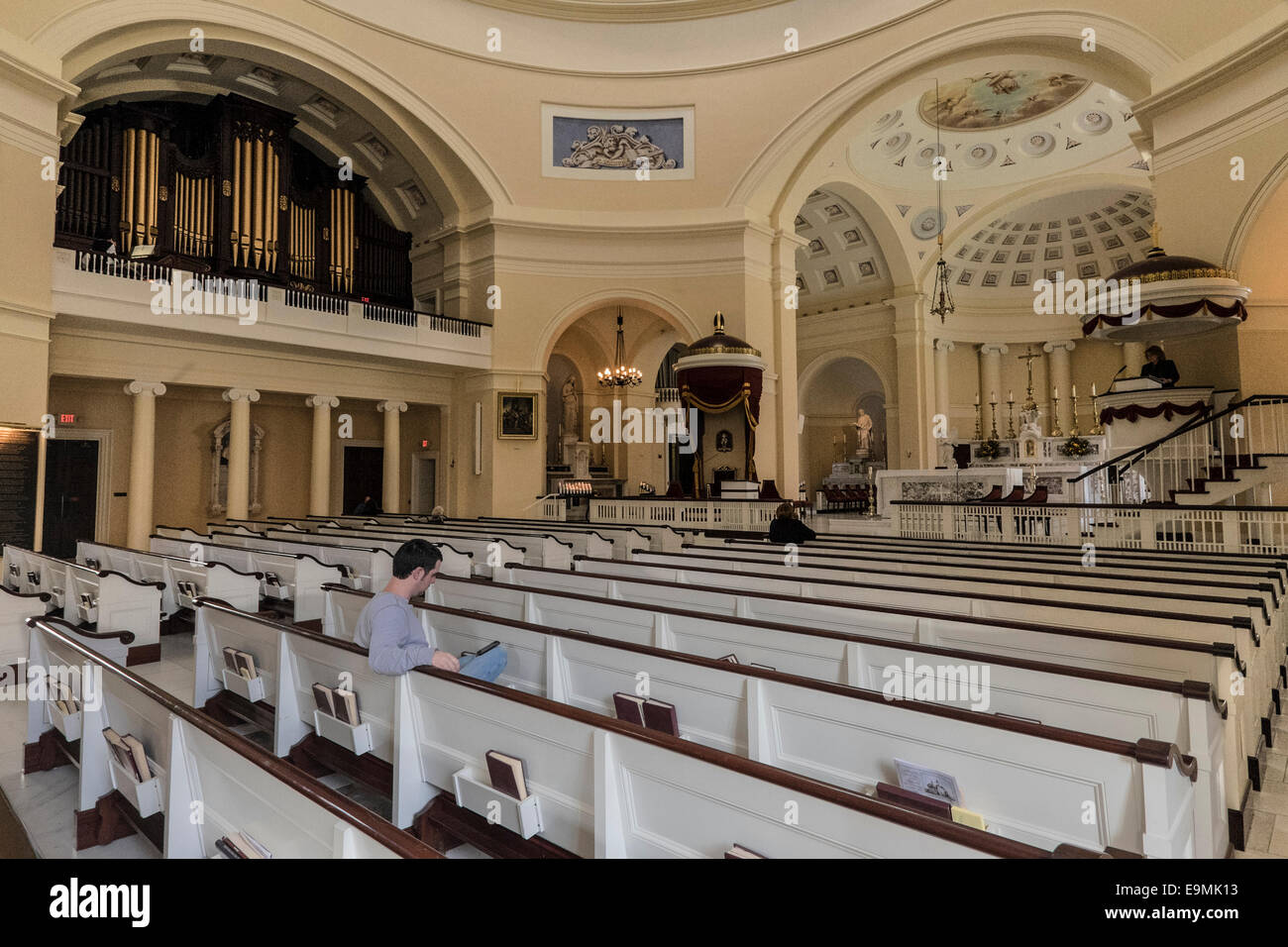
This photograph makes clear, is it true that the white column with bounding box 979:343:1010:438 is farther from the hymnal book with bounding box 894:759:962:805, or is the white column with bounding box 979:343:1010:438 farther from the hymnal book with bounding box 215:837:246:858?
the hymnal book with bounding box 215:837:246:858

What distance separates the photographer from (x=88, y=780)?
2.61 metres

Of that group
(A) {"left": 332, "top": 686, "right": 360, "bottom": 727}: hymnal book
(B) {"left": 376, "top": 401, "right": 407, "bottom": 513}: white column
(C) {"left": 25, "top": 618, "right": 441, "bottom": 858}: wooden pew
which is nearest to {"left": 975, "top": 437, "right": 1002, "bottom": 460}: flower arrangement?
(B) {"left": 376, "top": 401, "right": 407, "bottom": 513}: white column

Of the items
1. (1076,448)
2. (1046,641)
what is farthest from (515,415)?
(1046,641)

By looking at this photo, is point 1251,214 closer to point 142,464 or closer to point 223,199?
point 223,199

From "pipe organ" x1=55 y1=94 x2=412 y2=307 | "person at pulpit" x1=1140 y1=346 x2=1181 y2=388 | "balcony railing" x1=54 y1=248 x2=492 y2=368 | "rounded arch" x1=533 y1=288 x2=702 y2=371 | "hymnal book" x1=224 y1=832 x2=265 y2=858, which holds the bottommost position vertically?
"hymnal book" x1=224 y1=832 x2=265 y2=858

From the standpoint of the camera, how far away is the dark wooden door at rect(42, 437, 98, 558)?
1135 cm

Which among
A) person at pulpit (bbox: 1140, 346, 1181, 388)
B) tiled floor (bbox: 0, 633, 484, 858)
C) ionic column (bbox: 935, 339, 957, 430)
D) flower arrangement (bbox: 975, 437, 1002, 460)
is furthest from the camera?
ionic column (bbox: 935, 339, 957, 430)

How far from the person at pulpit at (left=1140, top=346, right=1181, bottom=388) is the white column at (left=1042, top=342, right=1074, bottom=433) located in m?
12.0

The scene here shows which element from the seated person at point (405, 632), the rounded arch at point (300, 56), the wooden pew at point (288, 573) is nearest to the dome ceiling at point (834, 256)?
the rounded arch at point (300, 56)

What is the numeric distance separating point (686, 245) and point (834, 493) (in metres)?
8.11

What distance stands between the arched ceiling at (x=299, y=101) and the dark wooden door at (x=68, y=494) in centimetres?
584

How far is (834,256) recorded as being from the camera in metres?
19.2
